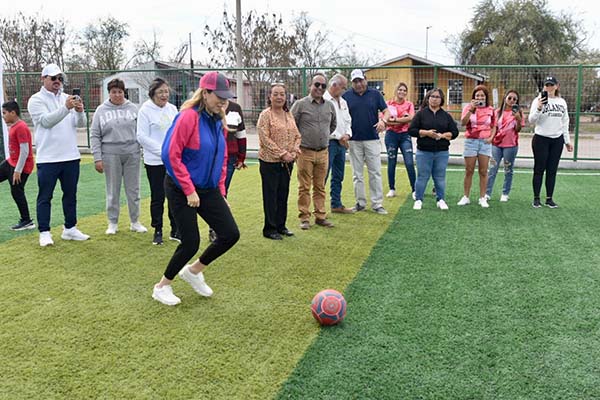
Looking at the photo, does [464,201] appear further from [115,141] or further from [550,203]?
[115,141]

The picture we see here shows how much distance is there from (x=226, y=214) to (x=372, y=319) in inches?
55.7

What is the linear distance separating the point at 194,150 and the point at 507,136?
6240 millimetres

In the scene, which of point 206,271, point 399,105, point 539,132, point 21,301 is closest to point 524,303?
point 206,271

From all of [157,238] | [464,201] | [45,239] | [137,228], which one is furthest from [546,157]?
[45,239]

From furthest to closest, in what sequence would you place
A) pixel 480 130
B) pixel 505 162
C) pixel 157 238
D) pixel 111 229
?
pixel 505 162
pixel 480 130
pixel 111 229
pixel 157 238

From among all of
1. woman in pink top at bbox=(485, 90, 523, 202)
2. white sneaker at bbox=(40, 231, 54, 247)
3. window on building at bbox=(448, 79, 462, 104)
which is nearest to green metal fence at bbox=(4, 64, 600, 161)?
window on building at bbox=(448, 79, 462, 104)

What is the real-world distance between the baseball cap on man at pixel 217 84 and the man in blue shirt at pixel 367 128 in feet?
13.6

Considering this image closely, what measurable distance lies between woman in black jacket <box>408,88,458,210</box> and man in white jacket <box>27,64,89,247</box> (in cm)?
470

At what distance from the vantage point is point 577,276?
5312 millimetres

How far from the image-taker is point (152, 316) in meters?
4.37

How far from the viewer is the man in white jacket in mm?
6145

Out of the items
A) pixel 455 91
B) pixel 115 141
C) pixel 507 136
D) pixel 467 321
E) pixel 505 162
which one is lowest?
pixel 467 321

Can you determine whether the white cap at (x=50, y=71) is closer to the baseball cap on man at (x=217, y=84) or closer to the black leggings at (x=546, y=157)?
the baseball cap on man at (x=217, y=84)

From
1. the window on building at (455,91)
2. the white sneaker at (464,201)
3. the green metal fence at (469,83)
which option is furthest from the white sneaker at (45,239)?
the window on building at (455,91)
